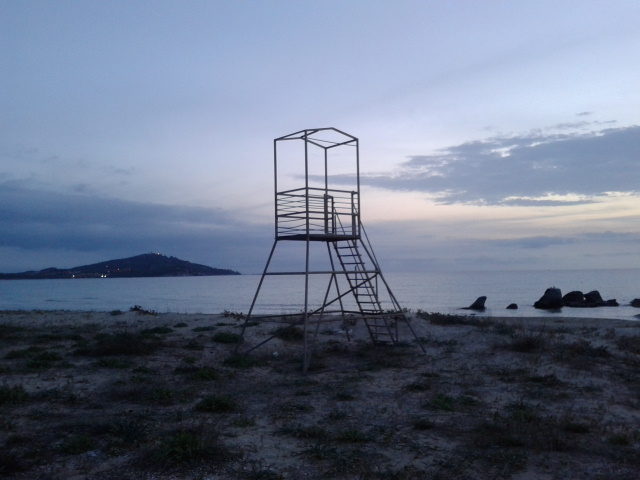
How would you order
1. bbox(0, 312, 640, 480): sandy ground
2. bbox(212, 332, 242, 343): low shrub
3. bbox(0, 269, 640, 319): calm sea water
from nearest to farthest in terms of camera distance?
1. bbox(0, 312, 640, 480): sandy ground
2. bbox(212, 332, 242, 343): low shrub
3. bbox(0, 269, 640, 319): calm sea water

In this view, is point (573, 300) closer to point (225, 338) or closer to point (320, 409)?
point (225, 338)

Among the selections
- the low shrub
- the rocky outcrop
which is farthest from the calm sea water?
the low shrub

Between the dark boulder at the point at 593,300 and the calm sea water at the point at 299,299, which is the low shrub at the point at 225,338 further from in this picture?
the dark boulder at the point at 593,300

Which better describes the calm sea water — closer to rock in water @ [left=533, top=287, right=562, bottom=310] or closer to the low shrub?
rock in water @ [left=533, top=287, right=562, bottom=310]

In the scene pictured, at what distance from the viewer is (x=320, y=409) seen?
37.0ft

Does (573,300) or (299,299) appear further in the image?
(299,299)

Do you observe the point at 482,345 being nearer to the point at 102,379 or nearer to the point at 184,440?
the point at 102,379

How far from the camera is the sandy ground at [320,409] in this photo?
314 inches

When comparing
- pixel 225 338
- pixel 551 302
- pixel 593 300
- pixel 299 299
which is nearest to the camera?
pixel 225 338

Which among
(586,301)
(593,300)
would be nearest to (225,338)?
(593,300)

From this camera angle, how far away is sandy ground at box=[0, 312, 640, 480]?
7984 mm

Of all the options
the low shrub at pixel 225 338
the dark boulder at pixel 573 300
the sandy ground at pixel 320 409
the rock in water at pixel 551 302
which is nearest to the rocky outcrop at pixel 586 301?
the dark boulder at pixel 573 300

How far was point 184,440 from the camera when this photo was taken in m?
8.30

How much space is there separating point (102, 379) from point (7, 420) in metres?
3.74
